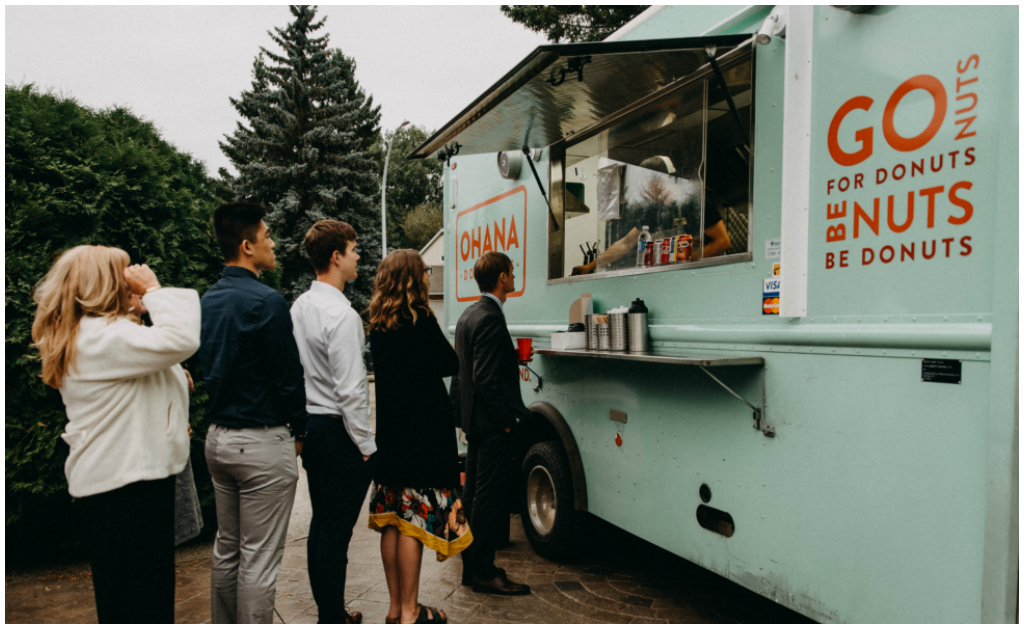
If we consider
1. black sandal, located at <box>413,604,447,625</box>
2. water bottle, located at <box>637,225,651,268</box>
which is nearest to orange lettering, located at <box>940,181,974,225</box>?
water bottle, located at <box>637,225,651,268</box>

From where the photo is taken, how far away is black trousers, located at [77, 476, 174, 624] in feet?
7.34

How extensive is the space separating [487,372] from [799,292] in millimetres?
1637

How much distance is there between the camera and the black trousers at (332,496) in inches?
114

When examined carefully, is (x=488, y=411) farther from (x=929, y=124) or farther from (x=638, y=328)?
(x=929, y=124)

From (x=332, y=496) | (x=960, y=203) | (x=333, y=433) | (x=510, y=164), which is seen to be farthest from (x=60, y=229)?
(x=960, y=203)

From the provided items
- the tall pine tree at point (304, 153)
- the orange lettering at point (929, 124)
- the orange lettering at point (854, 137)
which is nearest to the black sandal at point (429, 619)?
the orange lettering at point (854, 137)

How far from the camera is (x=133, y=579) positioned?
7.48 ft

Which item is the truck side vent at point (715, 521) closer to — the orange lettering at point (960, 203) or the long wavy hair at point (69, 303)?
the orange lettering at point (960, 203)

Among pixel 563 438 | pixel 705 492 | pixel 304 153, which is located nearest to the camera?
pixel 705 492

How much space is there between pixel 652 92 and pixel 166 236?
9.99 ft

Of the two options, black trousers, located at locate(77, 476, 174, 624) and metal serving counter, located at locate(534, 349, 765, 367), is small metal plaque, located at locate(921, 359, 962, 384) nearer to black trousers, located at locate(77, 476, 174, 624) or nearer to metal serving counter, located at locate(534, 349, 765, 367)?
metal serving counter, located at locate(534, 349, 765, 367)

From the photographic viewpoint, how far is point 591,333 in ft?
12.0

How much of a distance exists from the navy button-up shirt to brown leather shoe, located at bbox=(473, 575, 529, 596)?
61.9 inches

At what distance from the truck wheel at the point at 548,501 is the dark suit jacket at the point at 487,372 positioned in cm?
56
